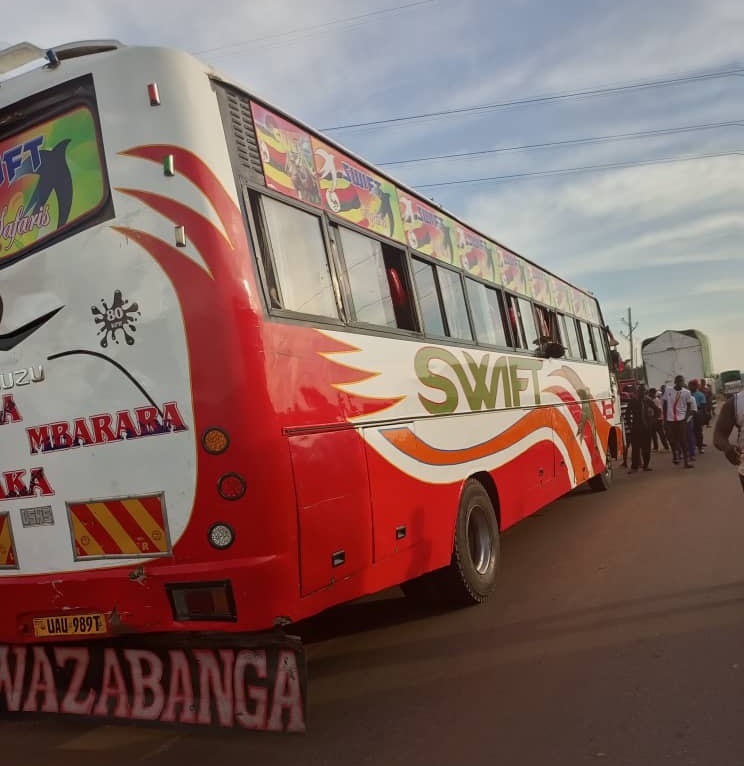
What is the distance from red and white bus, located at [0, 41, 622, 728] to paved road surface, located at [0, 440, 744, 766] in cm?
63

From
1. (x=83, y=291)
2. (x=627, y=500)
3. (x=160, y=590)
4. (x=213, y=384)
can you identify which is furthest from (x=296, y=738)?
(x=627, y=500)

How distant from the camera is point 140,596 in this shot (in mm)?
3850

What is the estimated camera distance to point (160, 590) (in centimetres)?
380

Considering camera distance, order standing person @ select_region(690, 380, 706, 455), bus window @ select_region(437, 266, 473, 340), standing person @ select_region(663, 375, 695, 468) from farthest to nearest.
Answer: standing person @ select_region(690, 380, 706, 455)
standing person @ select_region(663, 375, 695, 468)
bus window @ select_region(437, 266, 473, 340)

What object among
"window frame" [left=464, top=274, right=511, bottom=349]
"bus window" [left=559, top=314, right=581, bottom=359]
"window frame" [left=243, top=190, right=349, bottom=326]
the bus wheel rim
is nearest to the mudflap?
"window frame" [left=243, top=190, right=349, bottom=326]

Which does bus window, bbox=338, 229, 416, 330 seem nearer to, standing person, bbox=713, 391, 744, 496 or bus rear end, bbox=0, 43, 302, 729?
bus rear end, bbox=0, 43, 302, 729

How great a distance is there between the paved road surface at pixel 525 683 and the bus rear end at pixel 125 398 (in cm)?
31

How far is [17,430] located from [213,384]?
1.35m

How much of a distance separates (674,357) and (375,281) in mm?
34332

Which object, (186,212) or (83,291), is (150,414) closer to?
(83,291)

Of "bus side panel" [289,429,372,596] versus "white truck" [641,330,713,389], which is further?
"white truck" [641,330,713,389]

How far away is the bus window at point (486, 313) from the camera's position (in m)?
7.22

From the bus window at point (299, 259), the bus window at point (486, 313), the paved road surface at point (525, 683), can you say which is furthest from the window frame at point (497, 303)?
the bus window at point (299, 259)

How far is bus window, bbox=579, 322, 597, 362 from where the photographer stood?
1256 centimetres
